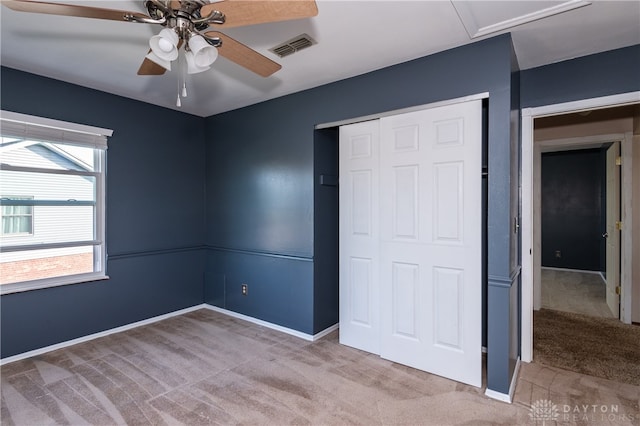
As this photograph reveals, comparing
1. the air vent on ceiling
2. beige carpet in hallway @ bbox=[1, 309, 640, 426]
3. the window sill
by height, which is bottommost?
beige carpet in hallway @ bbox=[1, 309, 640, 426]

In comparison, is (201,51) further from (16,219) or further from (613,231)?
(613,231)

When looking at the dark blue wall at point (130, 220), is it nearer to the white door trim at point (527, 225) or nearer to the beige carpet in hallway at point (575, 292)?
the white door trim at point (527, 225)

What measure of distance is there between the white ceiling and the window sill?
187cm

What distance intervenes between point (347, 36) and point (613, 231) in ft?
13.3

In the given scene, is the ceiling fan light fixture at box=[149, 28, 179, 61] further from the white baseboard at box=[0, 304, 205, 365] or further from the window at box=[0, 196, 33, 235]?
the white baseboard at box=[0, 304, 205, 365]

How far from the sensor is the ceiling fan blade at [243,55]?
1762mm

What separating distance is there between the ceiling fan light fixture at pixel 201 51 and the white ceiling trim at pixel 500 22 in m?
1.38

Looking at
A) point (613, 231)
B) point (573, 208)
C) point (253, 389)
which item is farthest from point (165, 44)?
point (573, 208)

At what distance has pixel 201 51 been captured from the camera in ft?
5.37

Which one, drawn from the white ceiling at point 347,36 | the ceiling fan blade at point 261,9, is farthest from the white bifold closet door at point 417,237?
the ceiling fan blade at point 261,9

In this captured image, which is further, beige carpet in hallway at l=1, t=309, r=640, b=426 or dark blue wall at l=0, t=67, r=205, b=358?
dark blue wall at l=0, t=67, r=205, b=358

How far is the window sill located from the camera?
2.83 metres

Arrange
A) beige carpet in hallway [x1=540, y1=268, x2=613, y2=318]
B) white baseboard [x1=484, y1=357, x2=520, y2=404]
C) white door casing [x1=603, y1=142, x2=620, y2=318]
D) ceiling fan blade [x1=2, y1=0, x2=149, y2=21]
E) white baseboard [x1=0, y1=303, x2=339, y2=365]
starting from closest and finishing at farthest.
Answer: ceiling fan blade [x1=2, y1=0, x2=149, y2=21] → white baseboard [x1=484, y1=357, x2=520, y2=404] → white baseboard [x1=0, y1=303, x2=339, y2=365] → white door casing [x1=603, y1=142, x2=620, y2=318] → beige carpet in hallway [x1=540, y1=268, x2=613, y2=318]

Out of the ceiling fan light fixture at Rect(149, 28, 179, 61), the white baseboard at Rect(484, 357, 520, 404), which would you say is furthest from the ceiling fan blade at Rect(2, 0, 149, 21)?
the white baseboard at Rect(484, 357, 520, 404)
